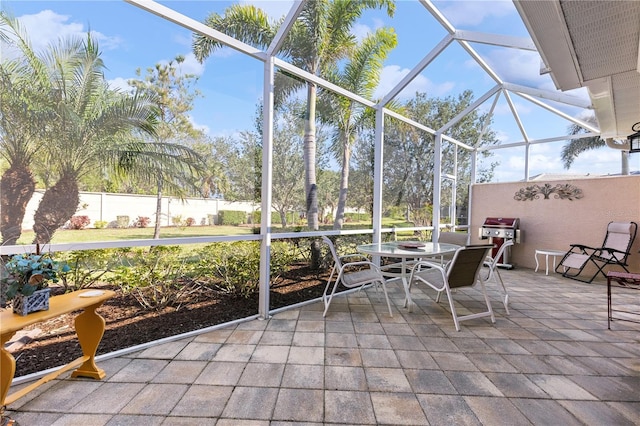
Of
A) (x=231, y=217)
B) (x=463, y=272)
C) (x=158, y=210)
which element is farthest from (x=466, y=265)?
(x=158, y=210)

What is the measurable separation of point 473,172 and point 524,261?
103 inches

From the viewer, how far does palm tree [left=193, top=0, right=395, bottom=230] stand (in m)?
3.44

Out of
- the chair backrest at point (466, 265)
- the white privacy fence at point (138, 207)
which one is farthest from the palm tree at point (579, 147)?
the white privacy fence at point (138, 207)

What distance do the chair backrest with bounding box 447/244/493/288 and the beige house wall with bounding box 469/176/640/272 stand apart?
15.7 feet

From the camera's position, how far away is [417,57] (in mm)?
4535

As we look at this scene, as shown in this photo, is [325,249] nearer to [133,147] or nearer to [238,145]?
[238,145]

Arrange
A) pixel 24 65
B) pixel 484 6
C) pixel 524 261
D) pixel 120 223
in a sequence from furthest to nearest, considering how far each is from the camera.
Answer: pixel 524 261 → pixel 484 6 → pixel 120 223 → pixel 24 65

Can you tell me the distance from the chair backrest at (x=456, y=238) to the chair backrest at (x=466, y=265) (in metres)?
1.61

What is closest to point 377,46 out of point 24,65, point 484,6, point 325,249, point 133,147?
point 484,6

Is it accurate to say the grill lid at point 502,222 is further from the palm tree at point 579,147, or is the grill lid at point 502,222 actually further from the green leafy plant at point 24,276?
the green leafy plant at point 24,276

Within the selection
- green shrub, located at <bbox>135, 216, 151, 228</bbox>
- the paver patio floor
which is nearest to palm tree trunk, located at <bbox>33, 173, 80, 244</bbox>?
green shrub, located at <bbox>135, 216, 151, 228</bbox>

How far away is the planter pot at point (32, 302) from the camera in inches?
68.9

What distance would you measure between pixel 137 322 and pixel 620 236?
8.03 meters

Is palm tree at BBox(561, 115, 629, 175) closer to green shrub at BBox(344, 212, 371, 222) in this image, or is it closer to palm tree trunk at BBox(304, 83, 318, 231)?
green shrub at BBox(344, 212, 371, 222)
